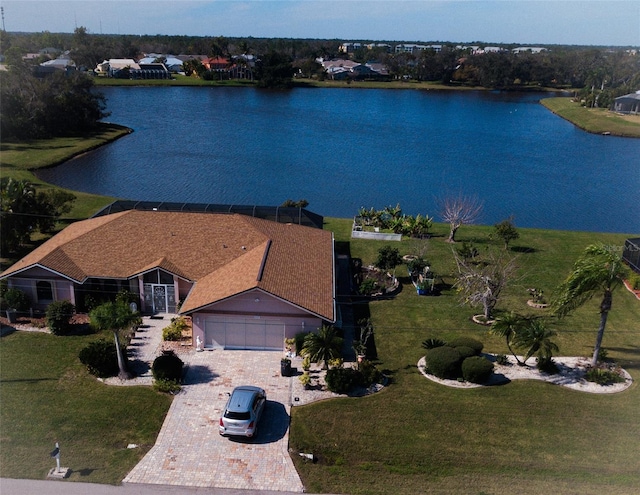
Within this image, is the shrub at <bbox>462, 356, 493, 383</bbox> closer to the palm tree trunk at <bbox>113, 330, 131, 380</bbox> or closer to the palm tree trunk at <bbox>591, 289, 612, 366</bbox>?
the palm tree trunk at <bbox>591, 289, 612, 366</bbox>

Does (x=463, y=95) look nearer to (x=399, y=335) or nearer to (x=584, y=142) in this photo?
A: (x=584, y=142)

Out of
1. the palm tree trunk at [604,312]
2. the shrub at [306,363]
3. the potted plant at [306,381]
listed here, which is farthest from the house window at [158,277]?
the palm tree trunk at [604,312]

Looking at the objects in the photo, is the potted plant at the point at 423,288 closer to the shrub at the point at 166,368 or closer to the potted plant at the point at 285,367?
the potted plant at the point at 285,367

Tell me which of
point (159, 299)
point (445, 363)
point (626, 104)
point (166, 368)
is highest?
point (626, 104)

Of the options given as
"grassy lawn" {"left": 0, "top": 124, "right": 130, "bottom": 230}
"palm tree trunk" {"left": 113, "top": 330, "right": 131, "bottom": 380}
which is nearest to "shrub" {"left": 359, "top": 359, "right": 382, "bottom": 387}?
"palm tree trunk" {"left": 113, "top": 330, "right": 131, "bottom": 380}

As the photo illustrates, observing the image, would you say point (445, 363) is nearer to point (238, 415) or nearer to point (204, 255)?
point (238, 415)

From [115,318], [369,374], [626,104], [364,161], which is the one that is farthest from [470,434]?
[626,104]
